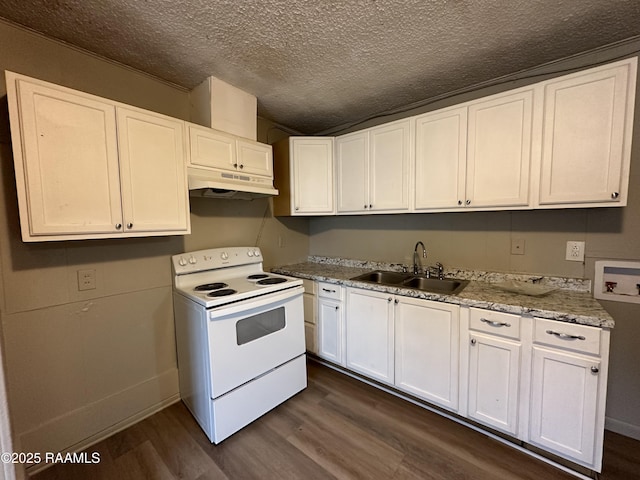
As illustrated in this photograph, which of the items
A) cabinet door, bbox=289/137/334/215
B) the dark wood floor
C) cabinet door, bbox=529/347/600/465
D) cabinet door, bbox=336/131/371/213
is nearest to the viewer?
cabinet door, bbox=529/347/600/465

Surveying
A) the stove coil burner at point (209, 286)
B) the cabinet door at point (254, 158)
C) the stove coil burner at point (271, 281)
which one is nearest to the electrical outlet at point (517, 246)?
the stove coil burner at point (271, 281)

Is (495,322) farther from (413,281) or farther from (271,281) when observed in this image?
(271,281)

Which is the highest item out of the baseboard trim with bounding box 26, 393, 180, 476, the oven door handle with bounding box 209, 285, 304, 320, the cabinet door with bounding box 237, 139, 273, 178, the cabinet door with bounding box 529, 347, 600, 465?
the cabinet door with bounding box 237, 139, 273, 178

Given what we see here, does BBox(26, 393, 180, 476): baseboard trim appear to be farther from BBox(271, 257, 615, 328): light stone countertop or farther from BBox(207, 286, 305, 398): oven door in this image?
BBox(271, 257, 615, 328): light stone countertop

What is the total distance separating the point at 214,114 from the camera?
6.53 feet

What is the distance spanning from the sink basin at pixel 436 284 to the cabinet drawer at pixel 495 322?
37 centimetres

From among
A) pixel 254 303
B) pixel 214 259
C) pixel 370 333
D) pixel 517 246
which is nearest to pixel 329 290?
pixel 370 333

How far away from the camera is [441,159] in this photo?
1.98 m

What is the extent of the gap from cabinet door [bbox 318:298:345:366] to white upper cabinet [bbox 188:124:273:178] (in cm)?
126

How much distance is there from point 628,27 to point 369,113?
1658mm

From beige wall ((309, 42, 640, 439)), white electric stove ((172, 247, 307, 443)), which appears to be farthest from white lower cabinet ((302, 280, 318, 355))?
beige wall ((309, 42, 640, 439))

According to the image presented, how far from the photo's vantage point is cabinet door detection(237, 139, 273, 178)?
2.16 meters

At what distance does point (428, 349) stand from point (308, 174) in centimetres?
181

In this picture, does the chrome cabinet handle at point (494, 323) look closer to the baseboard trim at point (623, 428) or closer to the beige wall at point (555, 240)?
the beige wall at point (555, 240)
